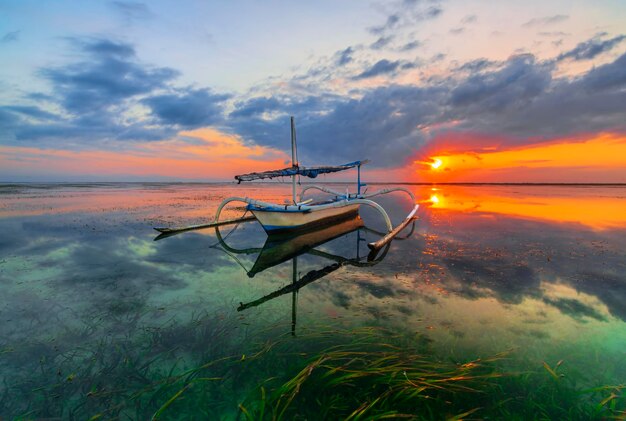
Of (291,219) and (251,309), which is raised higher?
(291,219)

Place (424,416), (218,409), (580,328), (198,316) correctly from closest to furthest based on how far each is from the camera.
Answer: (424,416), (218,409), (580,328), (198,316)

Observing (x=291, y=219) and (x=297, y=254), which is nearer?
(x=297, y=254)

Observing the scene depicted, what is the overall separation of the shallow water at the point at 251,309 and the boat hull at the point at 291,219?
2.61m

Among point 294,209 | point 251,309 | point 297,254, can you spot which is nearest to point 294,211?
point 294,209

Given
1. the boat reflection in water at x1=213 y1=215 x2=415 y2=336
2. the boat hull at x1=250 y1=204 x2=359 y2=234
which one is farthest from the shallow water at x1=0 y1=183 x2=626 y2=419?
the boat hull at x1=250 y1=204 x2=359 y2=234

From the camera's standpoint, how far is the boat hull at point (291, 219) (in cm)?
1886

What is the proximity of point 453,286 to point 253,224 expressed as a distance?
67.1ft

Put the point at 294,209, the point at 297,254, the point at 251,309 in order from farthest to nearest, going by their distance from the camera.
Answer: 1. the point at 294,209
2. the point at 297,254
3. the point at 251,309

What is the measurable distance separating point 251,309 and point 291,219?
36.3ft

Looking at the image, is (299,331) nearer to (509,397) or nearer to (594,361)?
(509,397)

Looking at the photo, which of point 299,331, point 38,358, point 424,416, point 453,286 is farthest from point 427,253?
point 38,358

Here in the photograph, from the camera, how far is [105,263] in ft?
45.3

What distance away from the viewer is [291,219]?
1986cm

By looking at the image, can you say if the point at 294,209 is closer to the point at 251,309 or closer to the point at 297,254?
the point at 297,254
